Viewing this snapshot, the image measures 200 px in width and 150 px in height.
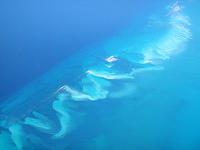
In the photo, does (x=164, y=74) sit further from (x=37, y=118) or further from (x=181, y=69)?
(x=37, y=118)

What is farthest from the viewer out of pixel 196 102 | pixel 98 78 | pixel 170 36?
pixel 170 36

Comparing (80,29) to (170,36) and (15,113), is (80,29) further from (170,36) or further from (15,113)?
(15,113)

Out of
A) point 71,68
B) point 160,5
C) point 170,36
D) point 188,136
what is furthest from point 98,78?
point 160,5

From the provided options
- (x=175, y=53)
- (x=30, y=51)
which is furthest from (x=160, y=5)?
(x=30, y=51)

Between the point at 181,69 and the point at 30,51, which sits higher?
the point at 30,51

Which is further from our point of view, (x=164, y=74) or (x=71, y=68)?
(x=71, y=68)

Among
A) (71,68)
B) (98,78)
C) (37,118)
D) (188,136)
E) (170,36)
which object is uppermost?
(170,36)

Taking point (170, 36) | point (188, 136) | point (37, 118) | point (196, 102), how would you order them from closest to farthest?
point (188, 136) → point (37, 118) → point (196, 102) → point (170, 36)
